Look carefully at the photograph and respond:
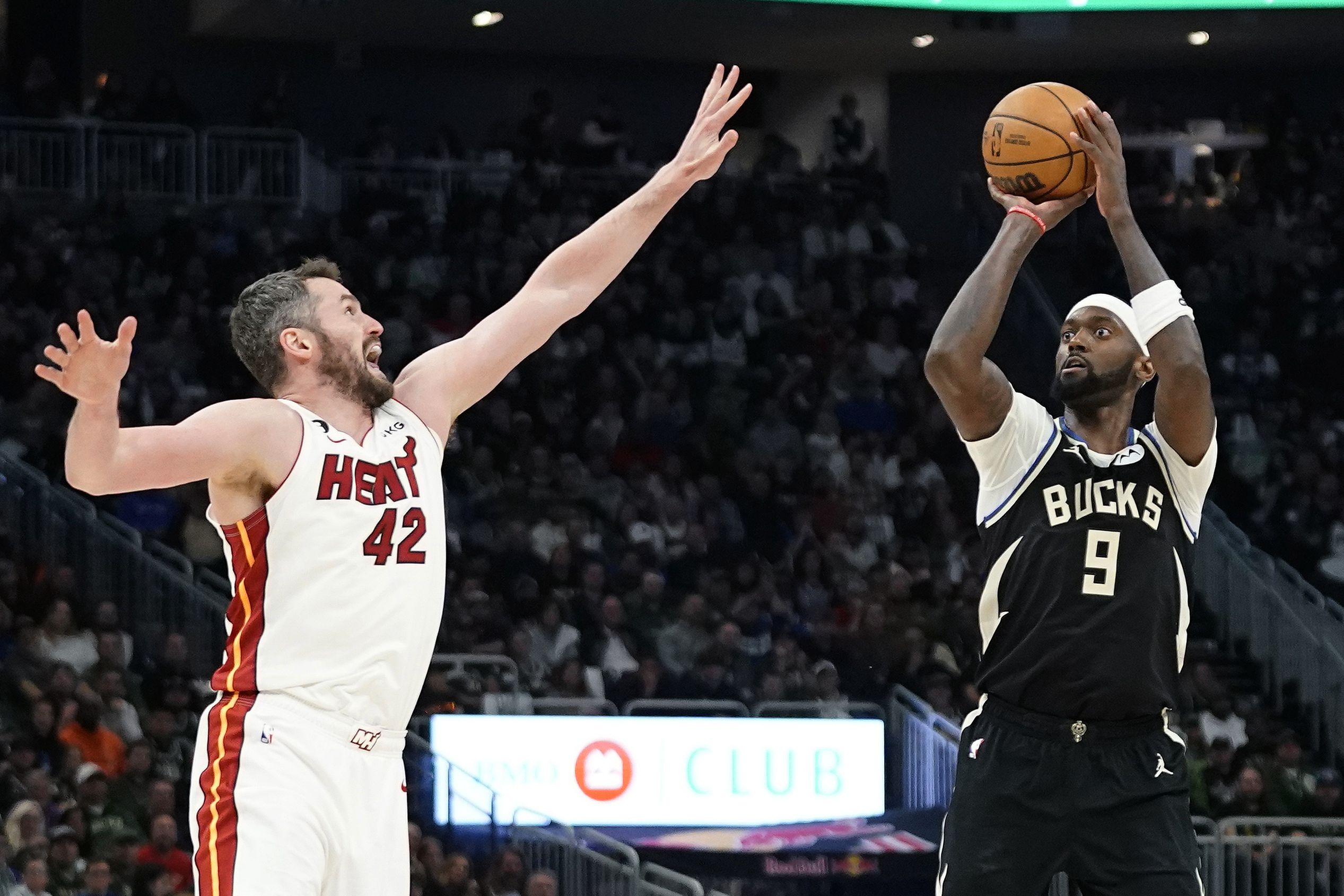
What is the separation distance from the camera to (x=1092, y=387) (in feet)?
18.9

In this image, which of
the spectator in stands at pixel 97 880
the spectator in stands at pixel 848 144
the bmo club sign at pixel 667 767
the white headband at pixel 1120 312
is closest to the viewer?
the white headband at pixel 1120 312

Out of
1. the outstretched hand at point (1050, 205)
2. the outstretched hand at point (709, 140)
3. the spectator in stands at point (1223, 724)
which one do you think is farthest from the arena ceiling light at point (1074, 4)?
the outstretched hand at point (709, 140)

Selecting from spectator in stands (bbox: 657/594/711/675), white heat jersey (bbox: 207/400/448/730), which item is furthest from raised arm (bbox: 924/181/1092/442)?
spectator in stands (bbox: 657/594/711/675)

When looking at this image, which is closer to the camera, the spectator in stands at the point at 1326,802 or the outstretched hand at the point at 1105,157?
the outstretched hand at the point at 1105,157

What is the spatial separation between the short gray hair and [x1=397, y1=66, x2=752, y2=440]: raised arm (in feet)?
1.08

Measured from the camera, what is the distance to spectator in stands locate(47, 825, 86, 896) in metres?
11.1

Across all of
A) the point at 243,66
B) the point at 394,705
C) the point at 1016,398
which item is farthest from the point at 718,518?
the point at 394,705

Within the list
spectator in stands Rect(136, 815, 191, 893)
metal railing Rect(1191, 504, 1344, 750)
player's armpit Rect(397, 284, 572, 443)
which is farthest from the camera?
metal railing Rect(1191, 504, 1344, 750)

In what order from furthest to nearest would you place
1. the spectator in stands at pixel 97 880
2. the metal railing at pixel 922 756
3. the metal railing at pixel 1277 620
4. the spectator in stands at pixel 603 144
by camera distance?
1. the spectator in stands at pixel 603 144
2. the metal railing at pixel 1277 620
3. the metal railing at pixel 922 756
4. the spectator in stands at pixel 97 880

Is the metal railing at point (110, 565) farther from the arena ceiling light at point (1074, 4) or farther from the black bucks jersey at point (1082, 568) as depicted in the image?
the black bucks jersey at point (1082, 568)

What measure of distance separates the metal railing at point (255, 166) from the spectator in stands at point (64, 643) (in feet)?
22.0

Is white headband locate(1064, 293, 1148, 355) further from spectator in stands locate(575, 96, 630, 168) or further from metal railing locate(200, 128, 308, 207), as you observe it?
spectator in stands locate(575, 96, 630, 168)

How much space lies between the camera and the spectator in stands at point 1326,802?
1402 centimetres

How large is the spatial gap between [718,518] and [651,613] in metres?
1.69
